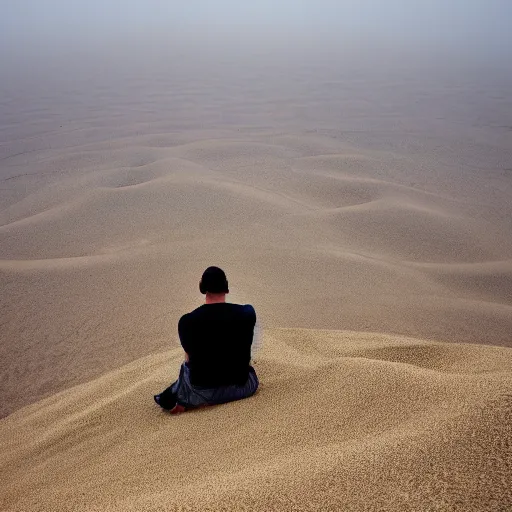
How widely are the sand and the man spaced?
0.32 feet

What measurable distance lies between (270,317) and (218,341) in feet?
6.49

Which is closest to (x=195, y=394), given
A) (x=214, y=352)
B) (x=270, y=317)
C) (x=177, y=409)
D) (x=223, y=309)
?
(x=177, y=409)

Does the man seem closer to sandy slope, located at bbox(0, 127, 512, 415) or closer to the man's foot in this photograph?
the man's foot

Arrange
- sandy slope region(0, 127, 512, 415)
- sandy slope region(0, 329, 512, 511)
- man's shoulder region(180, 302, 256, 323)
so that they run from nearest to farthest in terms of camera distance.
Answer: sandy slope region(0, 329, 512, 511)
man's shoulder region(180, 302, 256, 323)
sandy slope region(0, 127, 512, 415)

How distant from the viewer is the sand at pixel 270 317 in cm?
192

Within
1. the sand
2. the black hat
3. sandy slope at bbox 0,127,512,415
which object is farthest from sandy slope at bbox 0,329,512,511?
sandy slope at bbox 0,127,512,415

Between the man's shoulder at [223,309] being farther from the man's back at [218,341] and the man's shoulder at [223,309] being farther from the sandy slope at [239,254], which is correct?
the sandy slope at [239,254]

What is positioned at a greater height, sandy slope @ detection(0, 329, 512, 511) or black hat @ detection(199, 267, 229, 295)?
black hat @ detection(199, 267, 229, 295)

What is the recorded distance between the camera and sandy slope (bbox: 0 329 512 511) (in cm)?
172

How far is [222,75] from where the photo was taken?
92.2 ft

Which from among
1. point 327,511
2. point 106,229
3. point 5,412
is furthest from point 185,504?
point 106,229

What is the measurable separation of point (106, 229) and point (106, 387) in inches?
144

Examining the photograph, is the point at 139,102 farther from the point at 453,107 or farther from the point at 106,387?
the point at 106,387

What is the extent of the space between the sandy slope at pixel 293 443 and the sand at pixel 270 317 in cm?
1
